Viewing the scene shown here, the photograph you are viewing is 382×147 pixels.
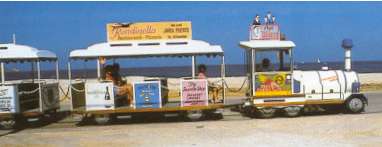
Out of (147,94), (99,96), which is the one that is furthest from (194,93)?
(99,96)

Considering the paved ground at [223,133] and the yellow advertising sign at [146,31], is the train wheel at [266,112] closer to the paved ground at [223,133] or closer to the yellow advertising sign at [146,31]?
the paved ground at [223,133]

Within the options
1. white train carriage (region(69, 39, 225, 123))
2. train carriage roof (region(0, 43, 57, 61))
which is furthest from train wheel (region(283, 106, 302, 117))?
train carriage roof (region(0, 43, 57, 61))

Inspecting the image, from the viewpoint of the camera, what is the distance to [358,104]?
1616cm

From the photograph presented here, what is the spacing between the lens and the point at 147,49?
1510 cm

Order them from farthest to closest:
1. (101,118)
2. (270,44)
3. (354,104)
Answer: (354,104) → (270,44) → (101,118)

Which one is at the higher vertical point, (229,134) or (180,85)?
(180,85)

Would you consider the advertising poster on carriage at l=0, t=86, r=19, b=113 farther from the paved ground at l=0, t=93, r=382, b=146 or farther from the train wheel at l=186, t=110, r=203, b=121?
the train wheel at l=186, t=110, r=203, b=121

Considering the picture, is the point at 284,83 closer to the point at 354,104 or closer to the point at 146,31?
the point at 354,104

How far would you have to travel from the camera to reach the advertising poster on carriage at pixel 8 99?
1482 centimetres

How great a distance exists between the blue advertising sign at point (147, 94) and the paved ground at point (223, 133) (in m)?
0.64

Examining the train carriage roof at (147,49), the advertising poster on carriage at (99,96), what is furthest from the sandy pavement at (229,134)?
the train carriage roof at (147,49)

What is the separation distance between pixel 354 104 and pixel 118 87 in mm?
7602

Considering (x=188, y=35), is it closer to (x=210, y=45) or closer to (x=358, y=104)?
(x=210, y=45)

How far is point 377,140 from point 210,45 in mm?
6276
